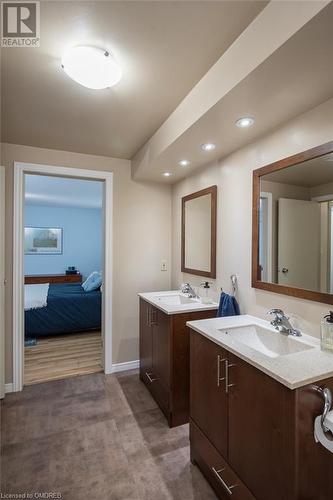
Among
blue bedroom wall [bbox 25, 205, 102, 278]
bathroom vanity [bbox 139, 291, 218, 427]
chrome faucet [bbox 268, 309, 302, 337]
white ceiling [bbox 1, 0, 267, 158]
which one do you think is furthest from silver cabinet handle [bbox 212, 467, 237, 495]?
blue bedroom wall [bbox 25, 205, 102, 278]

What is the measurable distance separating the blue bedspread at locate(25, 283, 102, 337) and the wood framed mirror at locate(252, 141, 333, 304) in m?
3.08

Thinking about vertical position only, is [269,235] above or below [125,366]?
above

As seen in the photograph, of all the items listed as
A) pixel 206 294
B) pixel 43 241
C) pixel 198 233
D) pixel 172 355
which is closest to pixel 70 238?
pixel 43 241

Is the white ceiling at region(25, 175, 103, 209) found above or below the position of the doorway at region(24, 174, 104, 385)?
above

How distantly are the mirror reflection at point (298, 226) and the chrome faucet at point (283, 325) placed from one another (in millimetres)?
206

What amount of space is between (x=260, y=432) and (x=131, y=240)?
89.7 inches

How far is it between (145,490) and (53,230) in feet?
19.4

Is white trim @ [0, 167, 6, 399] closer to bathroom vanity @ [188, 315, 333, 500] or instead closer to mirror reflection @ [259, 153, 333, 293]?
bathroom vanity @ [188, 315, 333, 500]

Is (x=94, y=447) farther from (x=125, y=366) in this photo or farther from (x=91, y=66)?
(x=91, y=66)

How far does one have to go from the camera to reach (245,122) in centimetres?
161

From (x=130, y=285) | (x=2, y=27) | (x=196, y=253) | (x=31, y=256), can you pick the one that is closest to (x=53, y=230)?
(x=31, y=256)

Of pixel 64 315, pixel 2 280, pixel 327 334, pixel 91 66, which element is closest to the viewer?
pixel 327 334

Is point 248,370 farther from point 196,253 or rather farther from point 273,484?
point 196,253

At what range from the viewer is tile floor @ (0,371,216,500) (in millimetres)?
1501
